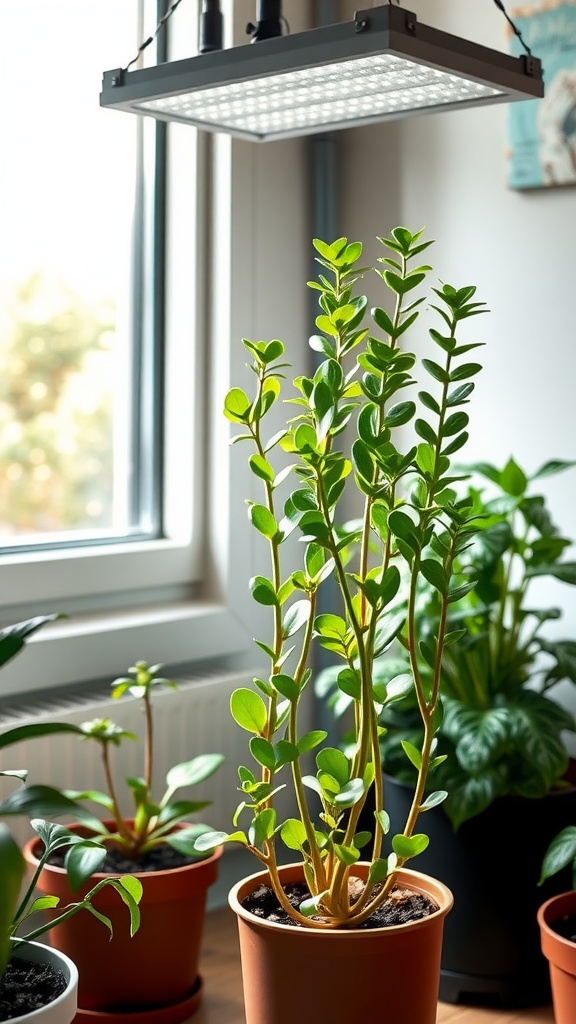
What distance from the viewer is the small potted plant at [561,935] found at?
1788 millimetres

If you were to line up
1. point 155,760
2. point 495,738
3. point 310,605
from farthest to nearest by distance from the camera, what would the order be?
point 155,760, point 495,738, point 310,605

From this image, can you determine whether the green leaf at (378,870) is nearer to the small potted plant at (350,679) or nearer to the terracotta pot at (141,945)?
the small potted plant at (350,679)

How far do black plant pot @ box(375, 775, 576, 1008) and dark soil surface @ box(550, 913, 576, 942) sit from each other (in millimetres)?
169

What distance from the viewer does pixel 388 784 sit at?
7.10 ft

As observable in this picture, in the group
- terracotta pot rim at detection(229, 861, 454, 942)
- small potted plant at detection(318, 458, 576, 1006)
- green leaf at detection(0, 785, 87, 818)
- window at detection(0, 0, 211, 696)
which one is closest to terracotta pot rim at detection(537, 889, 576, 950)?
small potted plant at detection(318, 458, 576, 1006)

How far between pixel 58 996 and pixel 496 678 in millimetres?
1018

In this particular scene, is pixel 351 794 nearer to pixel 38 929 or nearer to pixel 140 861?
pixel 38 929

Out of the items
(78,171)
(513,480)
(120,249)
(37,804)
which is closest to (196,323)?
(120,249)

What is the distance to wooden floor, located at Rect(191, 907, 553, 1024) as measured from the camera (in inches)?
81.0

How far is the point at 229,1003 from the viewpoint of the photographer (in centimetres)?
212

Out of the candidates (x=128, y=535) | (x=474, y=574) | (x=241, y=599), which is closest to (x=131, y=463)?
(x=128, y=535)

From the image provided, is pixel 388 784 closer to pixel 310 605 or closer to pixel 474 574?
pixel 474 574

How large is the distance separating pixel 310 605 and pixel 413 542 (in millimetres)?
164

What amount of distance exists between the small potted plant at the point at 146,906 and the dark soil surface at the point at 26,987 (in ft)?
1.03
